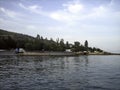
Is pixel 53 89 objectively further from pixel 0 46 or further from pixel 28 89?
pixel 0 46

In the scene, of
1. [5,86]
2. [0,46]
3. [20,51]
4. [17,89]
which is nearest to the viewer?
[17,89]

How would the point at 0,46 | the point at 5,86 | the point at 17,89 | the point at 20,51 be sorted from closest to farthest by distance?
the point at 17,89 < the point at 5,86 < the point at 20,51 < the point at 0,46

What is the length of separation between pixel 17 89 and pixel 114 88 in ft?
41.0

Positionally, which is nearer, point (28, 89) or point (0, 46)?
point (28, 89)

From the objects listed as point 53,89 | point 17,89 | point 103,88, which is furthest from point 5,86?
point 103,88

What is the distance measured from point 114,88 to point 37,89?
32.8 ft

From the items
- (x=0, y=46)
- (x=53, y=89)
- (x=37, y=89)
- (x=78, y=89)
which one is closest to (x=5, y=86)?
(x=37, y=89)

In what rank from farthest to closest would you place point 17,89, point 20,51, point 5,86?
point 20,51, point 5,86, point 17,89

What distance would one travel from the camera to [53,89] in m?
23.1

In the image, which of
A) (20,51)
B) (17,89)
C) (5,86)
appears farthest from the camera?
(20,51)

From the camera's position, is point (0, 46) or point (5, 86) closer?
point (5, 86)

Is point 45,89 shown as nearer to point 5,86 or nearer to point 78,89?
point 78,89

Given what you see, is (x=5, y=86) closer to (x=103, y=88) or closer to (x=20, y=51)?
(x=103, y=88)

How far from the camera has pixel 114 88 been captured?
24125 millimetres
